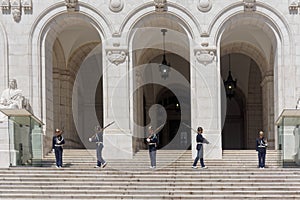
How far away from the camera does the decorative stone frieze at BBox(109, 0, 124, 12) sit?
24.6 m

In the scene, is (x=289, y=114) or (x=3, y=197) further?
(x=289, y=114)

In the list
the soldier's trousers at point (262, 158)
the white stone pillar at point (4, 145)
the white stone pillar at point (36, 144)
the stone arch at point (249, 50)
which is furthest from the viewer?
the stone arch at point (249, 50)

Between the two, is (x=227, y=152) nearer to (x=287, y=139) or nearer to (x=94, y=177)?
(x=287, y=139)

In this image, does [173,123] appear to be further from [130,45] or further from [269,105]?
[130,45]

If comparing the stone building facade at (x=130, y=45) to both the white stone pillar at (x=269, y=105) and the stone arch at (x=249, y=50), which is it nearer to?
the white stone pillar at (x=269, y=105)

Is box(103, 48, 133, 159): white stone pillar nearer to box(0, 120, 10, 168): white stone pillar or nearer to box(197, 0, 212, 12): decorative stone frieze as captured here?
box(197, 0, 212, 12): decorative stone frieze

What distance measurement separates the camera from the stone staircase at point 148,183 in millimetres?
17781

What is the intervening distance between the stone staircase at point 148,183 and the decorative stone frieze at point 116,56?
224 inches

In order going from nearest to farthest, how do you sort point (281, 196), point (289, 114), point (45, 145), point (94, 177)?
point (281, 196) < point (94, 177) < point (289, 114) < point (45, 145)

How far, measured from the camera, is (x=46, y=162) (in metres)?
22.7

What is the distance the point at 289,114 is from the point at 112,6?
7909mm

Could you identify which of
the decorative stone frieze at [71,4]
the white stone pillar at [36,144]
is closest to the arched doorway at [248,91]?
the decorative stone frieze at [71,4]

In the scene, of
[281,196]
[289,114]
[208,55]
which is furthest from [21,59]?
[281,196]

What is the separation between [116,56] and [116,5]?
189 cm
